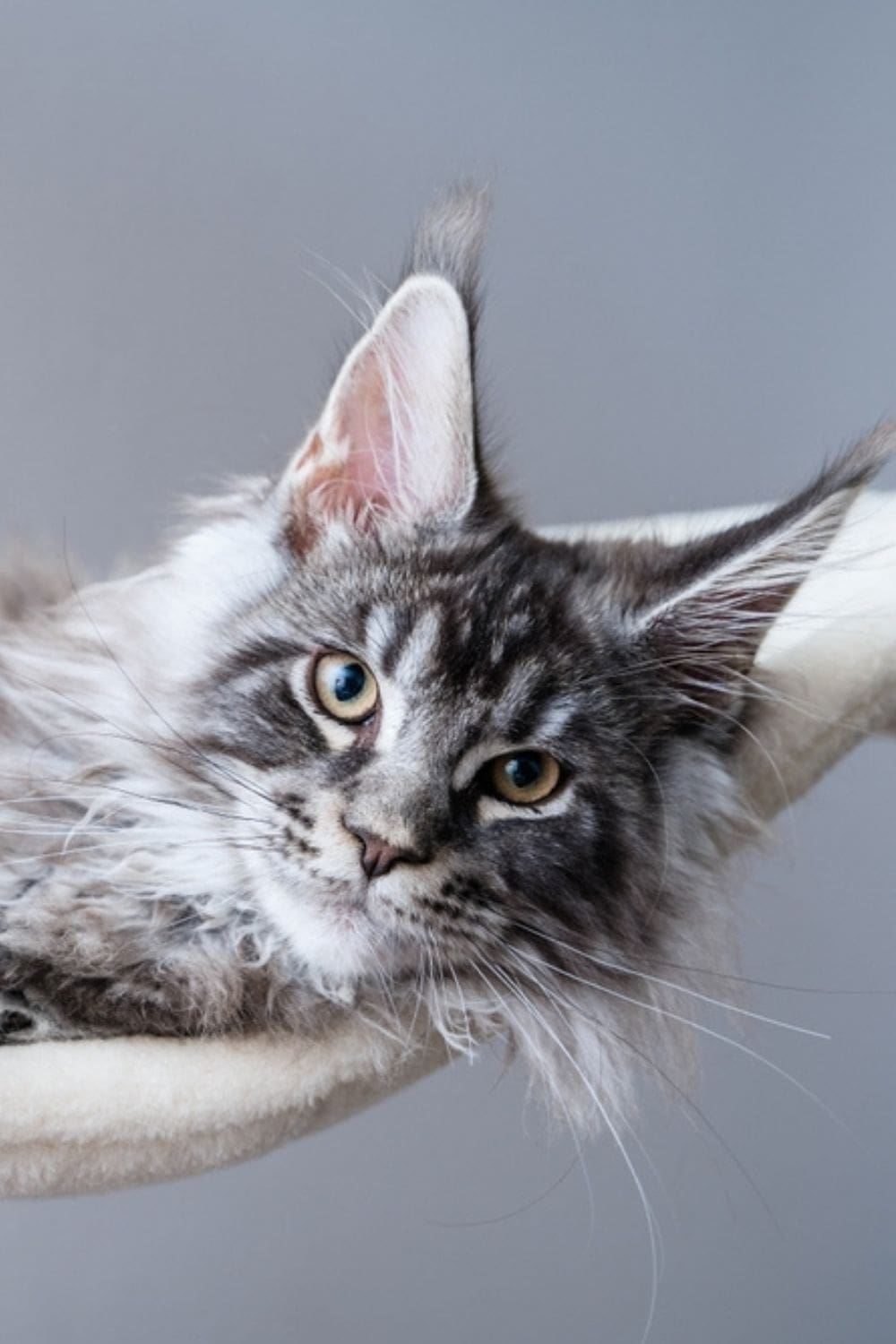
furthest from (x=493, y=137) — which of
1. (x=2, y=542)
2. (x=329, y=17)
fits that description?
(x=2, y=542)

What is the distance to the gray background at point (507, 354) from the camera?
2625 mm

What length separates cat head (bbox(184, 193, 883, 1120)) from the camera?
140 cm

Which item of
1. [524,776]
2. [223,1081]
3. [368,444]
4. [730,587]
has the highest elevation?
[368,444]

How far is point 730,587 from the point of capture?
4.83ft

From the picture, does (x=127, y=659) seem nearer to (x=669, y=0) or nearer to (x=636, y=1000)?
(x=636, y=1000)

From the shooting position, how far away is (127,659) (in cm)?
170

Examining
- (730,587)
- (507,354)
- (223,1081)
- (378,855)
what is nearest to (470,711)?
(378,855)

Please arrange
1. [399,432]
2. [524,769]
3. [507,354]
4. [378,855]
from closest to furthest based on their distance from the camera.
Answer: [378,855] < [524,769] < [399,432] < [507,354]

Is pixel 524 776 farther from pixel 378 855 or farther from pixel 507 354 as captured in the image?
pixel 507 354

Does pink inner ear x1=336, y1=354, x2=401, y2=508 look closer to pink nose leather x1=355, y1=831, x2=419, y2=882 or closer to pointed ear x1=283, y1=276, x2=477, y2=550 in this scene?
pointed ear x1=283, y1=276, x2=477, y2=550

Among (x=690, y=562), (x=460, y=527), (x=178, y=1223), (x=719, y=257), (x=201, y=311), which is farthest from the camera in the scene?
(x=719, y=257)

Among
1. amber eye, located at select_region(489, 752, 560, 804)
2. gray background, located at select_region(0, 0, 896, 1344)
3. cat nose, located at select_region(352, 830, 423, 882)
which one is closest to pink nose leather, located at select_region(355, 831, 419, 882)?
cat nose, located at select_region(352, 830, 423, 882)

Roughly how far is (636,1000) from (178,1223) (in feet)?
4.55

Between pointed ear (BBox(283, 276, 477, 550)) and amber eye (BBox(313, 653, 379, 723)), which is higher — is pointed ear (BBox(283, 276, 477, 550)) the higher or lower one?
the higher one
